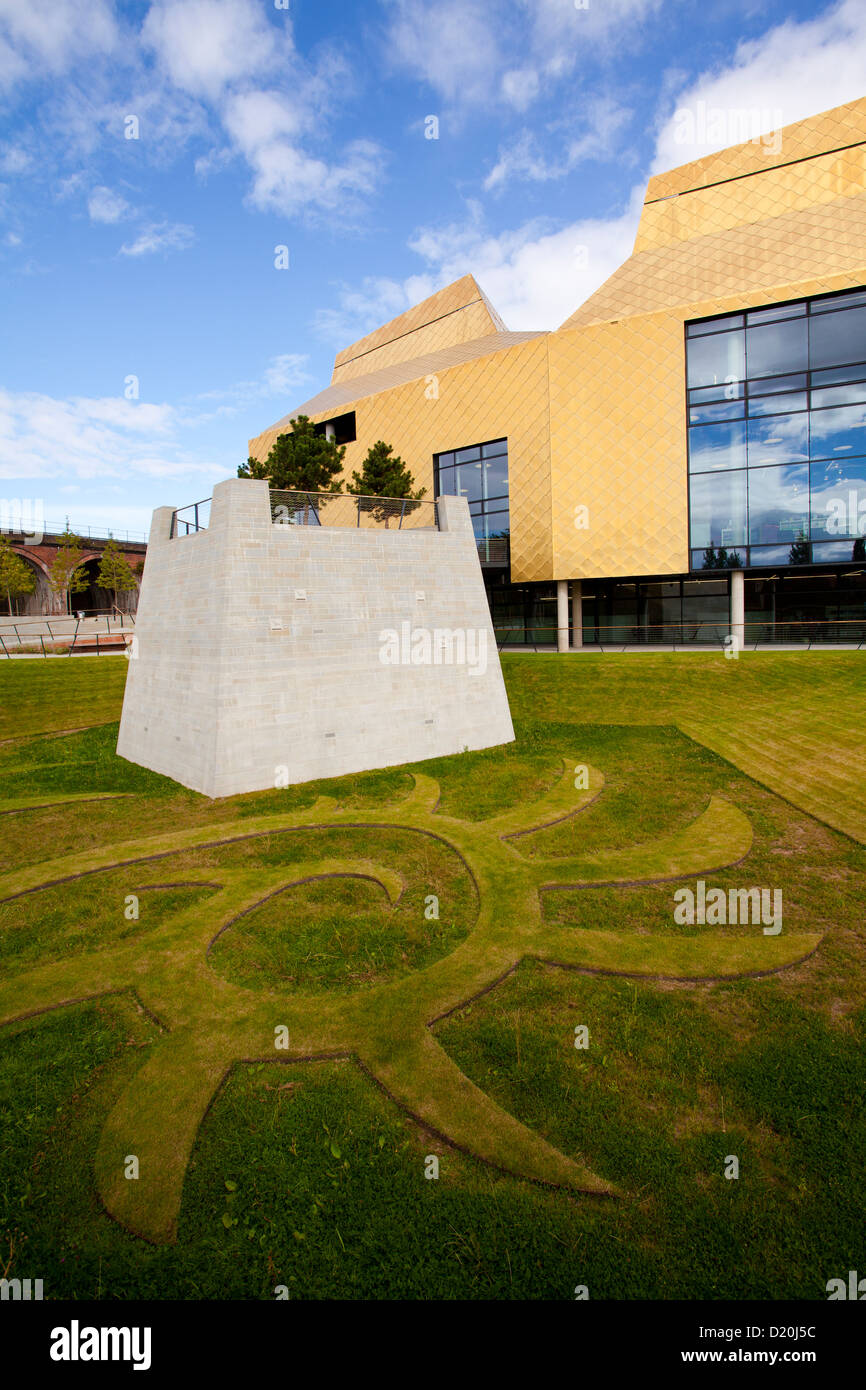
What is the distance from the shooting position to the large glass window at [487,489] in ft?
135

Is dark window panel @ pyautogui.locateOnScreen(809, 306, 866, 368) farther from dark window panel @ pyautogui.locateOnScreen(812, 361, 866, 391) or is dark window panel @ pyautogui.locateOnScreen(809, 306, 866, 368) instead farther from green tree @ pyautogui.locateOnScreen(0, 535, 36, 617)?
green tree @ pyautogui.locateOnScreen(0, 535, 36, 617)

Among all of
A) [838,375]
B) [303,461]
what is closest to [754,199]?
[838,375]

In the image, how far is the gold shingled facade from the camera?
34688mm

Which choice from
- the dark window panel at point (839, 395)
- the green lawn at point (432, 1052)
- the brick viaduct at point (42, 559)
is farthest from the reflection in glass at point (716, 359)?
the brick viaduct at point (42, 559)

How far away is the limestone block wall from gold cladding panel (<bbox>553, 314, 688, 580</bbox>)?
19.1 metres

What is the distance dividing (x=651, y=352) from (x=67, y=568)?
5585 centimetres

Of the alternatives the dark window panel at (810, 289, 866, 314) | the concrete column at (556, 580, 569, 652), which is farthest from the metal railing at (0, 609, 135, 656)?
the dark window panel at (810, 289, 866, 314)

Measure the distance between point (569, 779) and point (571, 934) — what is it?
8.14 m

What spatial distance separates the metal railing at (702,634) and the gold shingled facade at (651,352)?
5897 millimetres

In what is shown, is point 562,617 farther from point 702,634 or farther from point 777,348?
point 777,348

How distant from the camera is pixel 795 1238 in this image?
4684 mm

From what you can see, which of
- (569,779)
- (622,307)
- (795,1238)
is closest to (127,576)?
(622,307)

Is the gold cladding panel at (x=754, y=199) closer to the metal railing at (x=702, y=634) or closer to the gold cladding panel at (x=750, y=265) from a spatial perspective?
the gold cladding panel at (x=750, y=265)
